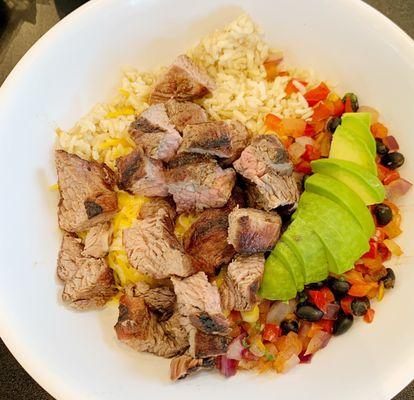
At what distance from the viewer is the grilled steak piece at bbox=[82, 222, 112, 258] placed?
7.47ft

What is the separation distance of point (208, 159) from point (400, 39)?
1.04 m

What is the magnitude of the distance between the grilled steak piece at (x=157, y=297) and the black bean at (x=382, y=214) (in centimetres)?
96

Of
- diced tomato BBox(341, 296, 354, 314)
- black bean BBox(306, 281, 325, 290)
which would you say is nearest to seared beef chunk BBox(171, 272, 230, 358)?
black bean BBox(306, 281, 325, 290)

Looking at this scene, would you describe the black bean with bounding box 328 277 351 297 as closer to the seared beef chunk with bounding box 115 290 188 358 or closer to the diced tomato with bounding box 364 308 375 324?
the diced tomato with bounding box 364 308 375 324

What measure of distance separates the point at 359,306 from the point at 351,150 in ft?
2.21

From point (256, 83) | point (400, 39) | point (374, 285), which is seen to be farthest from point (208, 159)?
point (400, 39)

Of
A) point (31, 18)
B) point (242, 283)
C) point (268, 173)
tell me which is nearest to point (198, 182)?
point (268, 173)

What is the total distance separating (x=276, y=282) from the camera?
211cm

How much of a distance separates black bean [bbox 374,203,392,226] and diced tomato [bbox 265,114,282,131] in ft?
2.00

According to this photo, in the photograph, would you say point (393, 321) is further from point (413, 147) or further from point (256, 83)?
point (256, 83)

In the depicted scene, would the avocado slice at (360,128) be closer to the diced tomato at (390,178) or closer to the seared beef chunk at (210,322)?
the diced tomato at (390,178)

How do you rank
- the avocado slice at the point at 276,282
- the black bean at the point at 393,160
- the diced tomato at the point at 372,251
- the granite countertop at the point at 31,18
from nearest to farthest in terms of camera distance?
the avocado slice at the point at 276,282 → the diced tomato at the point at 372,251 → the black bean at the point at 393,160 → the granite countertop at the point at 31,18

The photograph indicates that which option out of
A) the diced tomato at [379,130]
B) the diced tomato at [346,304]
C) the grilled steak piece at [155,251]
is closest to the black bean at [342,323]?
the diced tomato at [346,304]

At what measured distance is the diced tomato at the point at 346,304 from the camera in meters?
2.17
